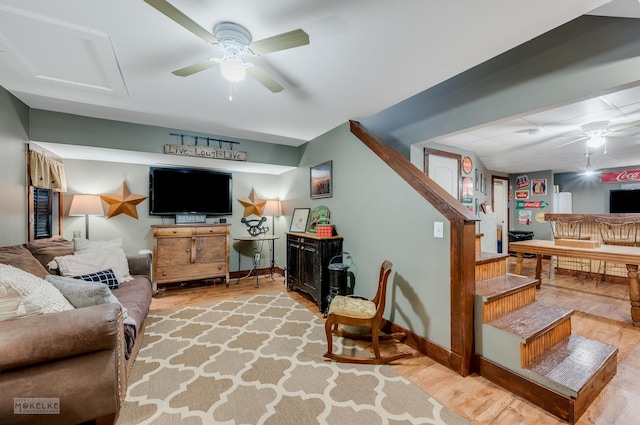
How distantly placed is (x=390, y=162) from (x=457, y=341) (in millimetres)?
1767

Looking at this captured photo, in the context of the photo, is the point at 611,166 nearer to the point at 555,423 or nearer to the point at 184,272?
the point at 555,423

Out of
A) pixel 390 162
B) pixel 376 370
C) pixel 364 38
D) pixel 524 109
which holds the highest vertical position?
pixel 364 38

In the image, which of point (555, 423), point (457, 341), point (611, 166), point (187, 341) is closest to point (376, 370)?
point (457, 341)

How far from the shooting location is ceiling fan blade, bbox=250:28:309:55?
1.44m

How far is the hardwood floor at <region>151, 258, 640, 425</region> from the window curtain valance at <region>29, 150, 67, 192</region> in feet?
6.53

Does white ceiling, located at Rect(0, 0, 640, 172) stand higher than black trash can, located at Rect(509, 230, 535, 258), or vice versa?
white ceiling, located at Rect(0, 0, 640, 172)

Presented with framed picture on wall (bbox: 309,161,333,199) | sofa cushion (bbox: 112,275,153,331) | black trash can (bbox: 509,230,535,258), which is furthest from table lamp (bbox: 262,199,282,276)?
black trash can (bbox: 509,230,535,258)

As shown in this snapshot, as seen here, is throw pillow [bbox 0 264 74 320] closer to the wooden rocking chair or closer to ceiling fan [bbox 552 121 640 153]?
the wooden rocking chair

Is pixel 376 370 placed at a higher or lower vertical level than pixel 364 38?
lower

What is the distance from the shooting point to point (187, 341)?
255 centimetres

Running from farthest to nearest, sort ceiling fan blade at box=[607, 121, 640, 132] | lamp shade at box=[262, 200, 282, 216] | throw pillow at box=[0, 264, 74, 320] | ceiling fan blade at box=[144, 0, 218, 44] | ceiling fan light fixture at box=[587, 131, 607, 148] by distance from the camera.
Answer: lamp shade at box=[262, 200, 282, 216], ceiling fan light fixture at box=[587, 131, 607, 148], ceiling fan blade at box=[607, 121, 640, 132], throw pillow at box=[0, 264, 74, 320], ceiling fan blade at box=[144, 0, 218, 44]


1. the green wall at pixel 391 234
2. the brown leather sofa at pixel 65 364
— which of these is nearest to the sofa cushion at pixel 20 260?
the brown leather sofa at pixel 65 364

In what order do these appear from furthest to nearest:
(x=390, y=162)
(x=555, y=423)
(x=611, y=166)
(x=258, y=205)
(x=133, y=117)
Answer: (x=611, y=166)
(x=258, y=205)
(x=133, y=117)
(x=390, y=162)
(x=555, y=423)

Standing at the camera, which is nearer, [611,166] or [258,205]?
[258,205]
